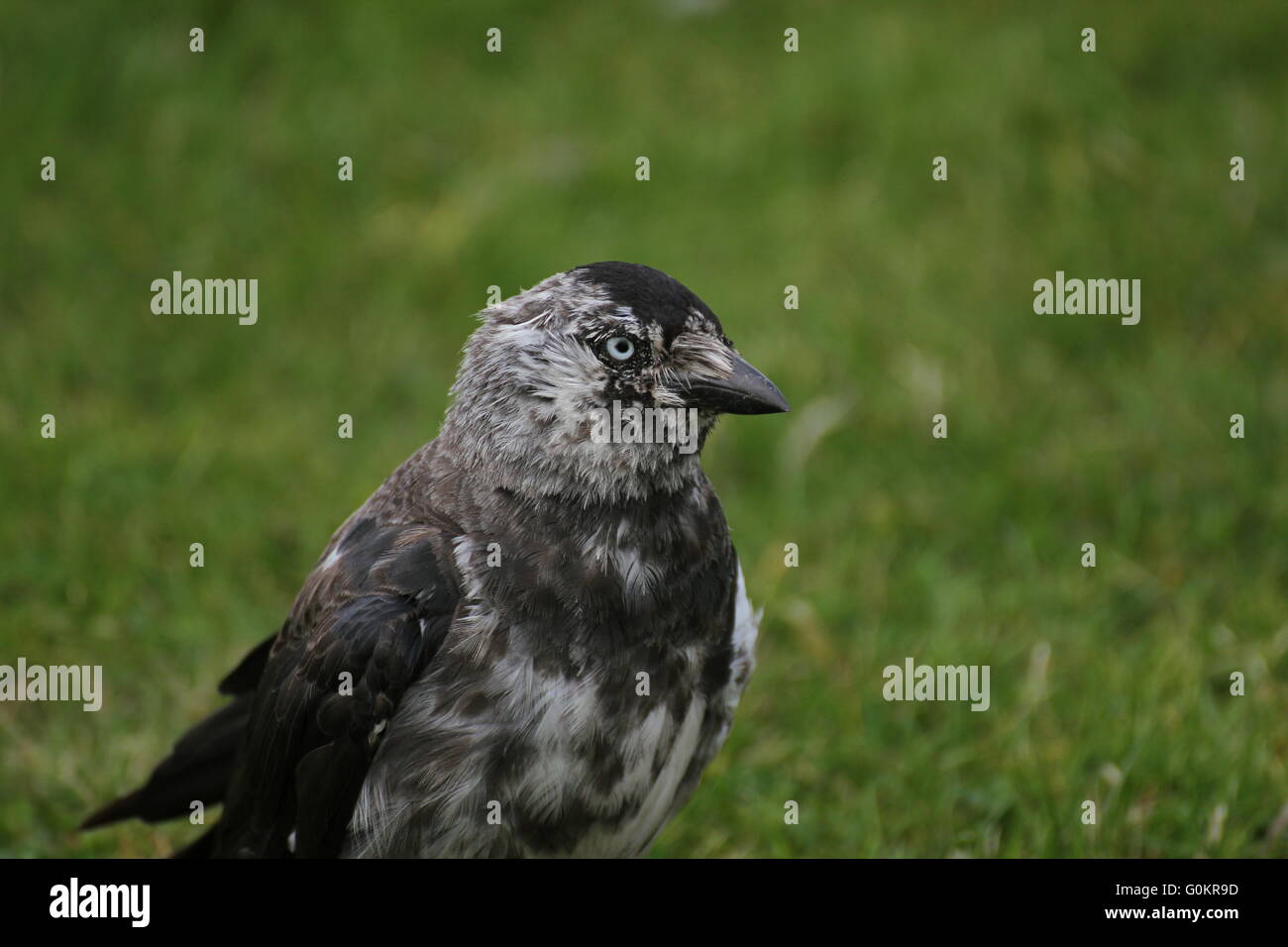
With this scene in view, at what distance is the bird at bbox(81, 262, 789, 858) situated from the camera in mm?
3352

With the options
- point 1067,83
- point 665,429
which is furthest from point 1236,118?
point 665,429

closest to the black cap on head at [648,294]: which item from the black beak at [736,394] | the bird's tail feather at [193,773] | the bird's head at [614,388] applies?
the bird's head at [614,388]

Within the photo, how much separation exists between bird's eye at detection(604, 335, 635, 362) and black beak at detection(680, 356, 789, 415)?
16 cm

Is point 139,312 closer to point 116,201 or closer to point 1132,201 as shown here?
point 116,201

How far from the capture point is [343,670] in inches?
133

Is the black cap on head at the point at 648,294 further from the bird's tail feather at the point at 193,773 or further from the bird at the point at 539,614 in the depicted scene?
the bird's tail feather at the point at 193,773

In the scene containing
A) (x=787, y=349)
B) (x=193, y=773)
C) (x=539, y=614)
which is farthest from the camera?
(x=787, y=349)

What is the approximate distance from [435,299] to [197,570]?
6.83ft

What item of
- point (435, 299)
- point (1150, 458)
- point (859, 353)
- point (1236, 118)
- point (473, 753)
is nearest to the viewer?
point (473, 753)

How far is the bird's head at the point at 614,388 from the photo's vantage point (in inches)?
133

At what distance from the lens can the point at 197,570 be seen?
541 cm

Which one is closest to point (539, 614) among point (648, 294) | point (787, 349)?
point (648, 294)

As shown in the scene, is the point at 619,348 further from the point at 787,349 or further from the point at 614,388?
the point at 787,349

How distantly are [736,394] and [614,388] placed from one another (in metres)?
0.29
